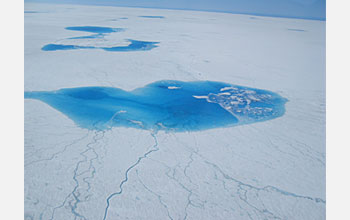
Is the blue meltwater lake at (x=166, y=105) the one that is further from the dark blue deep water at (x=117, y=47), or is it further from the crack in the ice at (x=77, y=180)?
→ the dark blue deep water at (x=117, y=47)

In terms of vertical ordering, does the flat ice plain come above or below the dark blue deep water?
below

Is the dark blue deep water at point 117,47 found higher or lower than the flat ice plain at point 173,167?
higher

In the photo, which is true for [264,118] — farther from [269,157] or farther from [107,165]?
[107,165]

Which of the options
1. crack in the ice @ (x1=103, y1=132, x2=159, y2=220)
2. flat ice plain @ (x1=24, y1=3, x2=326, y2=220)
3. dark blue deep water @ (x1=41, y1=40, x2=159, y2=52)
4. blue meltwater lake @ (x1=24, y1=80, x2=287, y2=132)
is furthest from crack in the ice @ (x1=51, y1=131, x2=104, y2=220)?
dark blue deep water @ (x1=41, y1=40, x2=159, y2=52)

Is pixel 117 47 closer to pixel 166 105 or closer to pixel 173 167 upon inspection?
pixel 166 105

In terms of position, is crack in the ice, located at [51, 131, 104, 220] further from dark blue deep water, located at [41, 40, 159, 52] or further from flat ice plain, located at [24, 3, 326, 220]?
dark blue deep water, located at [41, 40, 159, 52]

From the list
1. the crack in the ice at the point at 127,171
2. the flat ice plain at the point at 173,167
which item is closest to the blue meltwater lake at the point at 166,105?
the flat ice plain at the point at 173,167

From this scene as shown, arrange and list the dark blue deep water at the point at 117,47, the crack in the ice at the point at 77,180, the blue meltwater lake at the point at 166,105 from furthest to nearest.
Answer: the dark blue deep water at the point at 117,47, the blue meltwater lake at the point at 166,105, the crack in the ice at the point at 77,180
